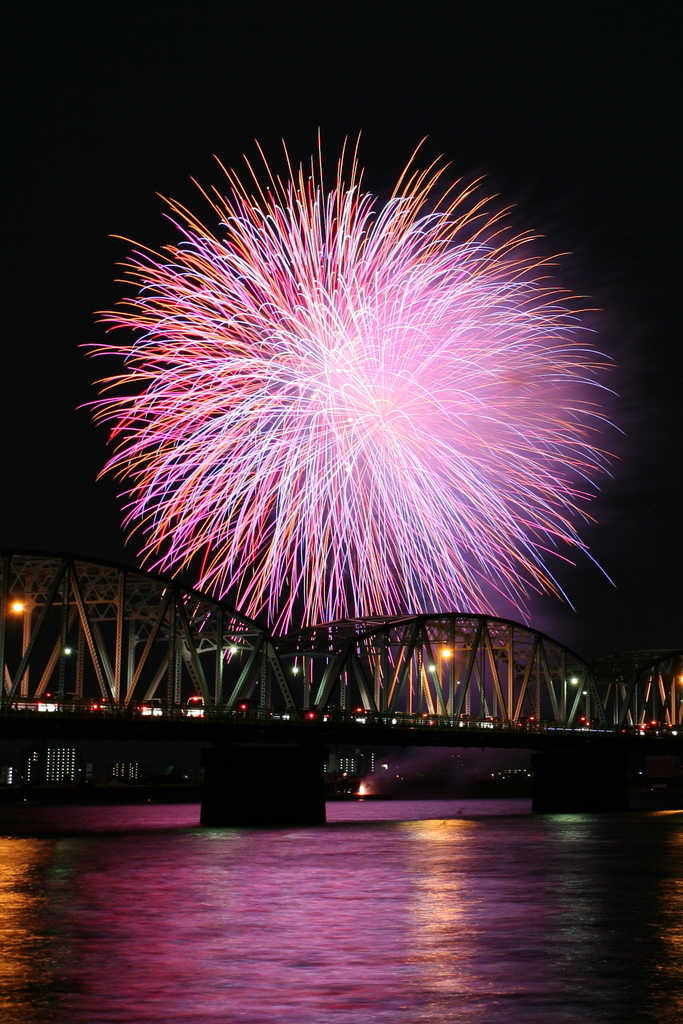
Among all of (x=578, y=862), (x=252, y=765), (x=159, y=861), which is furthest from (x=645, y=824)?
(x=159, y=861)

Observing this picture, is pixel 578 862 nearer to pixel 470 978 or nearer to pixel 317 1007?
pixel 470 978

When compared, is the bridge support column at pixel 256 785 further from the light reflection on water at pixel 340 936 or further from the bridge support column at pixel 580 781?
the bridge support column at pixel 580 781

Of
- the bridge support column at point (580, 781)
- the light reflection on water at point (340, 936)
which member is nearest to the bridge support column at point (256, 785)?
the light reflection on water at point (340, 936)

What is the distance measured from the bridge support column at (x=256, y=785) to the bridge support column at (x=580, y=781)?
43.0 metres

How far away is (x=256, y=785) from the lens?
96.8 meters

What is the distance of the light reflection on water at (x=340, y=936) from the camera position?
89.9 ft

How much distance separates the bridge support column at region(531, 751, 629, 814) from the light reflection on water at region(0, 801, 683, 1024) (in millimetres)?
62288

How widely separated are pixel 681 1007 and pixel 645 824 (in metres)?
83.9

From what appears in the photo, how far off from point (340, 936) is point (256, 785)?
59.8 m

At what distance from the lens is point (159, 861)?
65000 mm

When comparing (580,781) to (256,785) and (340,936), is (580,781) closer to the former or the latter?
(256,785)

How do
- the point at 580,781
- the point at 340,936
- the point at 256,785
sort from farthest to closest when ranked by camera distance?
the point at 580,781 → the point at 256,785 → the point at 340,936

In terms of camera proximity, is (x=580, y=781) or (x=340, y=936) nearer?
(x=340, y=936)

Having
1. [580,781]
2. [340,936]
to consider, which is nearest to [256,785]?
[580,781]
